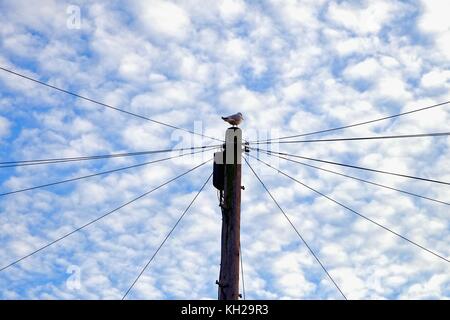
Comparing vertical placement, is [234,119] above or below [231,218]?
above

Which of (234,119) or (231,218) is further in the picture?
(234,119)

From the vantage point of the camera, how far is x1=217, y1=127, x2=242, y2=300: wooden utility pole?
11195mm

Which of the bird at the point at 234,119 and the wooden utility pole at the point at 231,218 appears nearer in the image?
the wooden utility pole at the point at 231,218

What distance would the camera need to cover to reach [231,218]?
1177 cm

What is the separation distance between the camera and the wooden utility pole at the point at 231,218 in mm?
11195

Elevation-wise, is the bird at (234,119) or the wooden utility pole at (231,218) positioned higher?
the bird at (234,119)

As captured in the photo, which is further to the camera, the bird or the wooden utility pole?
the bird
